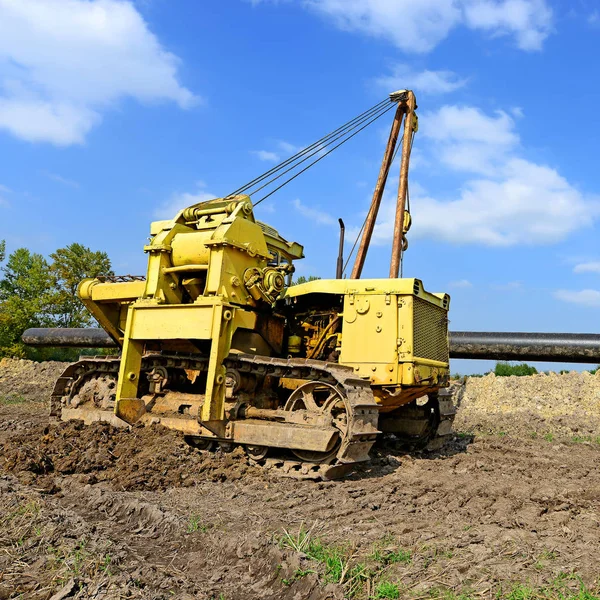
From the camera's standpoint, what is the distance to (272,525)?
16.1ft

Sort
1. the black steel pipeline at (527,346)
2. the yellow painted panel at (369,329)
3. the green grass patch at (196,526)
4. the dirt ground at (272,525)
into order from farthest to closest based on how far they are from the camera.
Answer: the black steel pipeline at (527,346) < the yellow painted panel at (369,329) < the green grass patch at (196,526) < the dirt ground at (272,525)

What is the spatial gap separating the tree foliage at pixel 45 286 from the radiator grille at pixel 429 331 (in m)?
28.5

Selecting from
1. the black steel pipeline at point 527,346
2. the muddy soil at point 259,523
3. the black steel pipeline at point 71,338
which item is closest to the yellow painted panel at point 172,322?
A: the muddy soil at point 259,523

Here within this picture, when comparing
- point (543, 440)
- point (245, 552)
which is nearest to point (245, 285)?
point (245, 552)

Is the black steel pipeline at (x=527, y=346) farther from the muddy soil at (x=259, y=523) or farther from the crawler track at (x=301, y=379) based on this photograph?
the muddy soil at (x=259, y=523)

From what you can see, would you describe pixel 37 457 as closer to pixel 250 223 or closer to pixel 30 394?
pixel 250 223

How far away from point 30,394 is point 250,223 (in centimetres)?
1239

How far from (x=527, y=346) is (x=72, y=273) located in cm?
2754

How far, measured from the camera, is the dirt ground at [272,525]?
3.62 m

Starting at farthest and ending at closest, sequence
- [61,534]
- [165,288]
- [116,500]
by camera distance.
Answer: [165,288], [116,500], [61,534]

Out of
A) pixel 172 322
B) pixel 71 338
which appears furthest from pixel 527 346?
pixel 71 338

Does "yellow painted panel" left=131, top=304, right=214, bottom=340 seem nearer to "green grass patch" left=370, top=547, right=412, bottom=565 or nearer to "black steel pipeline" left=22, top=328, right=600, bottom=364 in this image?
"green grass patch" left=370, top=547, right=412, bottom=565

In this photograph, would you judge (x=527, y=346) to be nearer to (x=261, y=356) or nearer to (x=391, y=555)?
(x=261, y=356)

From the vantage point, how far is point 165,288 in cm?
916
